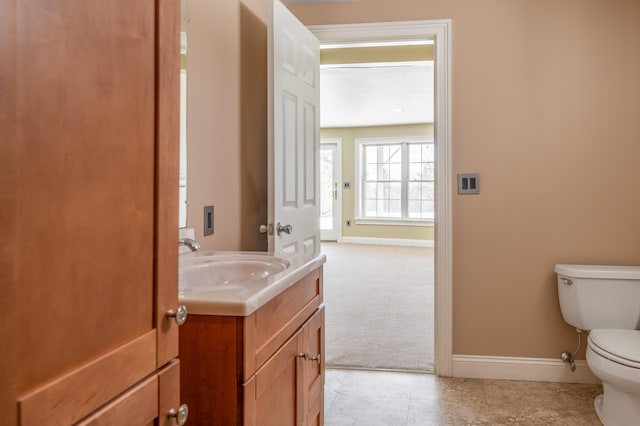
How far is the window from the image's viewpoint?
29.5 feet

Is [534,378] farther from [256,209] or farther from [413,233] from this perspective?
[413,233]

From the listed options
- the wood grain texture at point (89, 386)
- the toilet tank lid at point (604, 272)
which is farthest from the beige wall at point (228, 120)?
the toilet tank lid at point (604, 272)

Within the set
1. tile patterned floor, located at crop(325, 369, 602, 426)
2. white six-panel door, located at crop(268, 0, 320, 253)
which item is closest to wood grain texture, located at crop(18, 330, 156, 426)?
white six-panel door, located at crop(268, 0, 320, 253)

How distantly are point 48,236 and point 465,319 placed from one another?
2623 mm

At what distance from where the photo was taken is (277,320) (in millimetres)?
1290

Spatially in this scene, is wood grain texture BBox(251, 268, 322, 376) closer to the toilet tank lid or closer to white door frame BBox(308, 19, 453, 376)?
white door frame BBox(308, 19, 453, 376)

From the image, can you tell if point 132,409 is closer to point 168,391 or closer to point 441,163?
point 168,391

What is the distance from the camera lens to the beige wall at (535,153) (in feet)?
8.82

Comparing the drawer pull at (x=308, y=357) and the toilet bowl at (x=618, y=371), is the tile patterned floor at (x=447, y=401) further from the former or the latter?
the drawer pull at (x=308, y=357)

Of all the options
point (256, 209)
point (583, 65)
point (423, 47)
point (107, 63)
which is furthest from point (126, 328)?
point (423, 47)

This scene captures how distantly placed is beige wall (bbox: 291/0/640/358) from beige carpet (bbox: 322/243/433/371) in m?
0.54

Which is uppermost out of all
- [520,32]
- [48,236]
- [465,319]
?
[520,32]

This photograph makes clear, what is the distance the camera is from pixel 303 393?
1.53m

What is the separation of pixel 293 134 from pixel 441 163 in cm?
89
